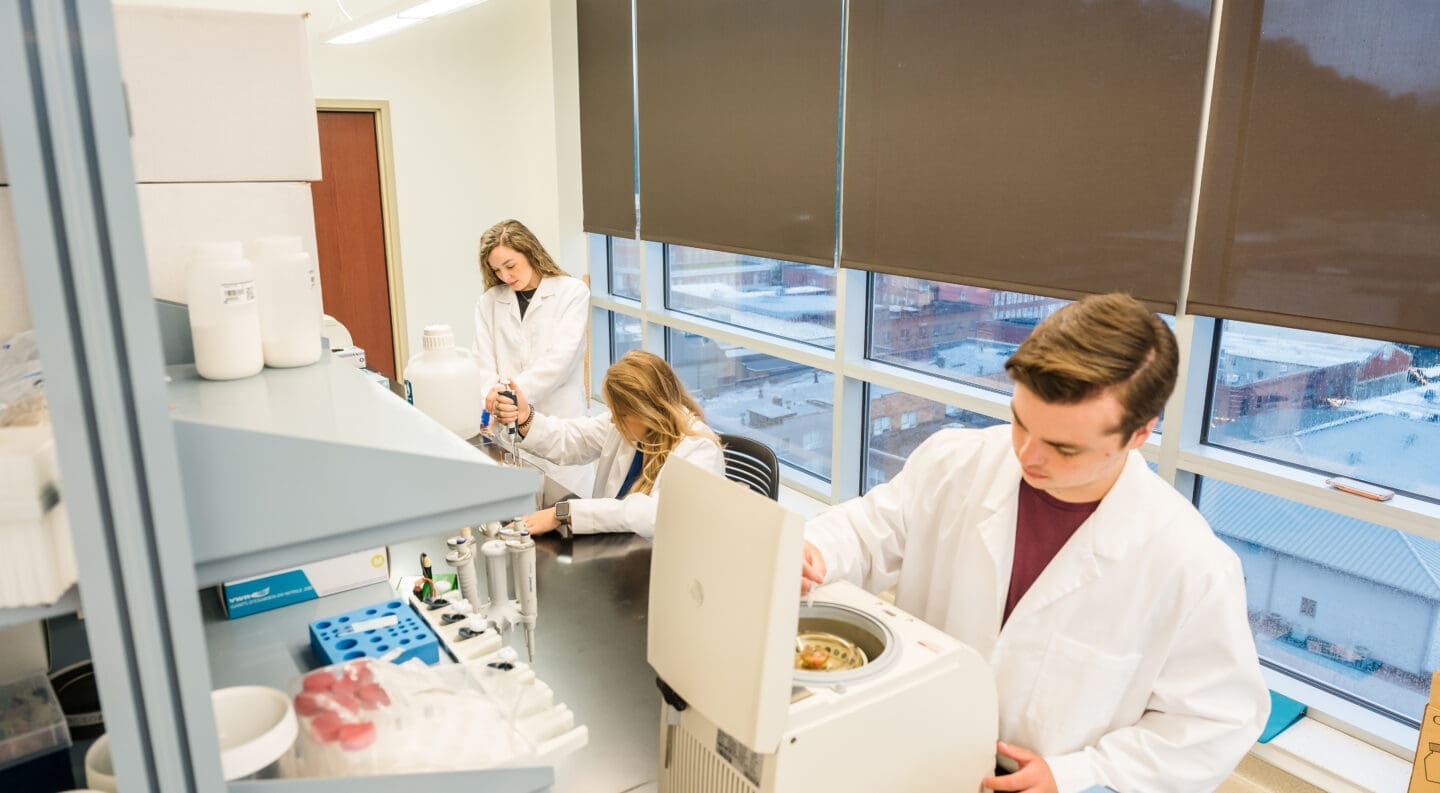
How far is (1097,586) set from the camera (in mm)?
1405

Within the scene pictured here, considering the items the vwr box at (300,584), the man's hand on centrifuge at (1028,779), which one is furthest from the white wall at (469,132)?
the man's hand on centrifuge at (1028,779)

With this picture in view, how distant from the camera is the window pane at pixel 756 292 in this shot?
12.3 feet

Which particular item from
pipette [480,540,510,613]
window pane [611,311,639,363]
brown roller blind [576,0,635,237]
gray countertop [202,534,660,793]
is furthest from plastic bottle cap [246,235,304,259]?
window pane [611,311,639,363]

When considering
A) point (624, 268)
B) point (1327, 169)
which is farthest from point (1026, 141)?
point (624, 268)

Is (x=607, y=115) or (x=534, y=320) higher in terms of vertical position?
(x=607, y=115)

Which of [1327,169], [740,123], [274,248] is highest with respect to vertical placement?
[740,123]

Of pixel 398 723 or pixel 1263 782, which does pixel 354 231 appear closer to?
pixel 398 723

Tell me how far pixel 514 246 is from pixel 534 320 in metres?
0.29

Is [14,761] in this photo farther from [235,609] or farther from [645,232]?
[645,232]

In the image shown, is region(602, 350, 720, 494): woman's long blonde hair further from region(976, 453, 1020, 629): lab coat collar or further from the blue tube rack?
the blue tube rack

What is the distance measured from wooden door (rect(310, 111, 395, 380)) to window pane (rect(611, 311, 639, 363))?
3.98 ft

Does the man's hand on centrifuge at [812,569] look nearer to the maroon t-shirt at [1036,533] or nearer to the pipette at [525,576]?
the maroon t-shirt at [1036,533]

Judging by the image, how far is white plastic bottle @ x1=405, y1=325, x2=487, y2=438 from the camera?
52.2 inches

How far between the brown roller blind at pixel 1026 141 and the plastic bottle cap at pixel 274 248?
205cm
